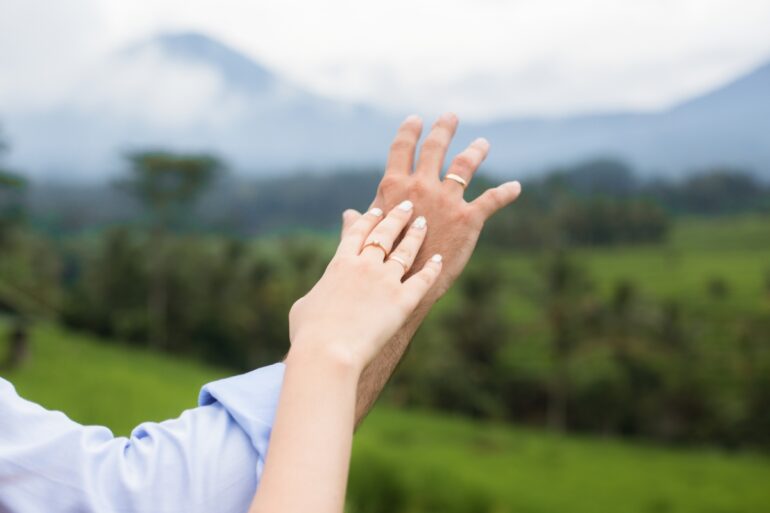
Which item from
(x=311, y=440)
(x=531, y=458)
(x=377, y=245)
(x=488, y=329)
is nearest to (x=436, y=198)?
(x=377, y=245)

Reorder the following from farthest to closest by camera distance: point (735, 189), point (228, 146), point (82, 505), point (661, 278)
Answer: point (228, 146) → point (735, 189) → point (661, 278) → point (82, 505)

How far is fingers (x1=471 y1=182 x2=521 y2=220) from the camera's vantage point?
567 millimetres

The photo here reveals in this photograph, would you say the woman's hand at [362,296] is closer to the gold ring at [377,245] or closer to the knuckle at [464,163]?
the gold ring at [377,245]

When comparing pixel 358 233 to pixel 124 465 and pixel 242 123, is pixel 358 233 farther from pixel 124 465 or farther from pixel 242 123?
pixel 242 123

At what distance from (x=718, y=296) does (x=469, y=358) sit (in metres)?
11.7

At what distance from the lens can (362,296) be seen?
0.41 m

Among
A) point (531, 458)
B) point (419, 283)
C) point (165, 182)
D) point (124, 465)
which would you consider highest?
point (165, 182)

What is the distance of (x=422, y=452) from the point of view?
2092 cm

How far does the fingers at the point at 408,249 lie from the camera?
442mm

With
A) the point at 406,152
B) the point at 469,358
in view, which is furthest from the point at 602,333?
the point at 406,152

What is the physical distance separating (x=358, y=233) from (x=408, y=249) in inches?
1.3

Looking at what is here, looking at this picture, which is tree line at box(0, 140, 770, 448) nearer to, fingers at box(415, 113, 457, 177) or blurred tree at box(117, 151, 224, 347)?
blurred tree at box(117, 151, 224, 347)

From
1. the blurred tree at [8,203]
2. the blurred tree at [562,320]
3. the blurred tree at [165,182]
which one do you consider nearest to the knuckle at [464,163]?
the blurred tree at [8,203]

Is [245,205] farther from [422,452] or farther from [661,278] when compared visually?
[422,452]
